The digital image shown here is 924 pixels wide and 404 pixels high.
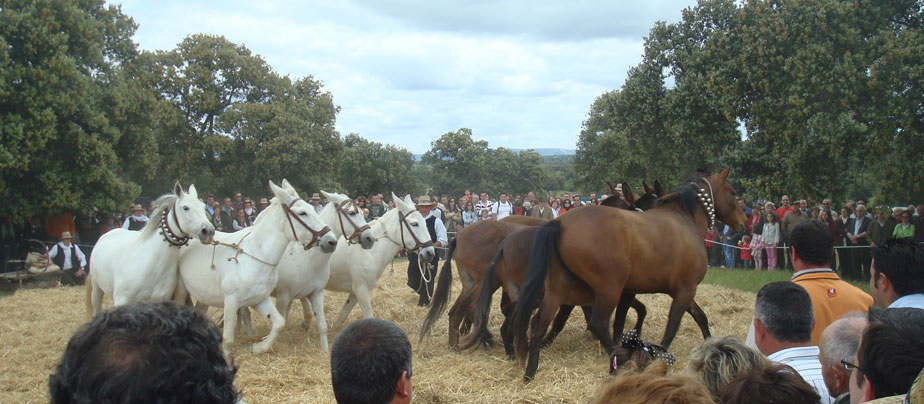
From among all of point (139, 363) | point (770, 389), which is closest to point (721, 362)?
point (770, 389)

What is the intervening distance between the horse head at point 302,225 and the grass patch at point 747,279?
6.85 metres

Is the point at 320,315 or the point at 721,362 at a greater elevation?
the point at 721,362

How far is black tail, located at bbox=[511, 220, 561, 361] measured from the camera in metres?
5.50

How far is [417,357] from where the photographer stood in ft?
22.0

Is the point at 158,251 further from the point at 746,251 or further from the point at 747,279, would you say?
the point at 746,251

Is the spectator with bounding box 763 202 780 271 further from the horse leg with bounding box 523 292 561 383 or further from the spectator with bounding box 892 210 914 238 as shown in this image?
the horse leg with bounding box 523 292 561 383

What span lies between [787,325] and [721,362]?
74cm

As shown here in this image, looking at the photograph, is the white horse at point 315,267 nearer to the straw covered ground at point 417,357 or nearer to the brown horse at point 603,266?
the straw covered ground at point 417,357

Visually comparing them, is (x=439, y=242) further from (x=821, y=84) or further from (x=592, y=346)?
(x=821, y=84)

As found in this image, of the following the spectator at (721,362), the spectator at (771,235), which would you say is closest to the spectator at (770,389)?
the spectator at (721,362)

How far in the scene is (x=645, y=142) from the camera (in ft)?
74.9

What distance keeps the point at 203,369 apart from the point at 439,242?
9.50m

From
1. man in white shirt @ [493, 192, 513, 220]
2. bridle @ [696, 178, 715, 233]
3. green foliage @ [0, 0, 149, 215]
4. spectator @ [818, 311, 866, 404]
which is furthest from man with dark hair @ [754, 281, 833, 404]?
man in white shirt @ [493, 192, 513, 220]

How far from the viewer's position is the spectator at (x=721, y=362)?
2145mm
